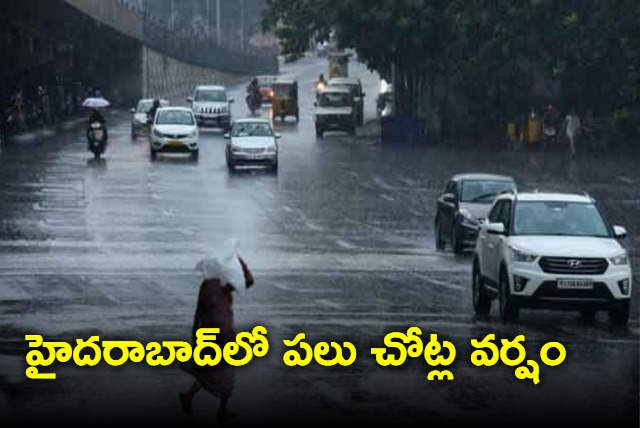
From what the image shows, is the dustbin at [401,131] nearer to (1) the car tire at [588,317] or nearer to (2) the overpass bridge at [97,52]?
(2) the overpass bridge at [97,52]

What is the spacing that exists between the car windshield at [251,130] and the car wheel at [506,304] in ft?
123

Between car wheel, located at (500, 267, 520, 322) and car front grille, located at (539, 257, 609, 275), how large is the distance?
Result: 23.3 inches

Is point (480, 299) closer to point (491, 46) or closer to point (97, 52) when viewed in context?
point (491, 46)

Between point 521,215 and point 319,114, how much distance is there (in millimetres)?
61373

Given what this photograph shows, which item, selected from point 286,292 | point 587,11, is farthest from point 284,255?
point 587,11

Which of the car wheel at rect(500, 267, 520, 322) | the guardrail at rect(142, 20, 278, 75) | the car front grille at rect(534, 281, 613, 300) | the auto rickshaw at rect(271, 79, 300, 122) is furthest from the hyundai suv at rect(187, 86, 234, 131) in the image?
the car front grille at rect(534, 281, 613, 300)

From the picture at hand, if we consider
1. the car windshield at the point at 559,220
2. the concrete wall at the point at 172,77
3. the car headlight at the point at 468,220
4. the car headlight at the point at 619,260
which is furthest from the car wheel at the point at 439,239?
the concrete wall at the point at 172,77

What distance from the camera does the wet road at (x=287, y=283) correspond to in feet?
58.0

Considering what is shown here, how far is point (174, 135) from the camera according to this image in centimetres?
Result: 6612

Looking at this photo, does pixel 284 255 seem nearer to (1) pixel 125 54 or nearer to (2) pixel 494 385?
(2) pixel 494 385

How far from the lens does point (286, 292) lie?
2884 cm

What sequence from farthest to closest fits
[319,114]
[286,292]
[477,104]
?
1. [319,114]
2. [477,104]
3. [286,292]

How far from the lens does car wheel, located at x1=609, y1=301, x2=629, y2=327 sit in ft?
79.8

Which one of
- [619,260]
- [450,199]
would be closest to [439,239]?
[450,199]
